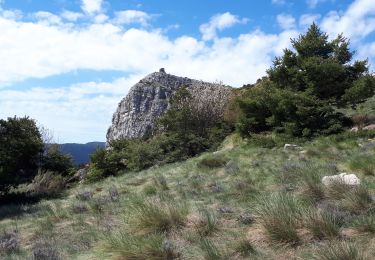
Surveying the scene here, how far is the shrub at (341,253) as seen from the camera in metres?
3.82

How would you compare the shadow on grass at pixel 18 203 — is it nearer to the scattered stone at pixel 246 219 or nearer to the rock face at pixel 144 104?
the scattered stone at pixel 246 219

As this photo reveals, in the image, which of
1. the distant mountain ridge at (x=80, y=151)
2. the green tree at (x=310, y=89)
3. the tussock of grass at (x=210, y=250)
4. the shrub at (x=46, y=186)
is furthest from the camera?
the distant mountain ridge at (x=80, y=151)

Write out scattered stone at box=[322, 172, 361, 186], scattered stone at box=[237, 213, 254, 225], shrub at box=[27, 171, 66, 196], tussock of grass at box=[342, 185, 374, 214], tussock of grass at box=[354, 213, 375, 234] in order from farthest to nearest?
shrub at box=[27, 171, 66, 196]
scattered stone at box=[322, 172, 361, 186]
scattered stone at box=[237, 213, 254, 225]
tussock of grass at box=[342, 185, 374, 214]
tussock of grass at box=[354, 213, 375, 234]

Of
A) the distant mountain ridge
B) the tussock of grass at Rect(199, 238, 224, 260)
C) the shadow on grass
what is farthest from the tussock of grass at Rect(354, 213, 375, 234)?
the distant mountain ridge

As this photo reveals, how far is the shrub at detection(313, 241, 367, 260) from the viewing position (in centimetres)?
382

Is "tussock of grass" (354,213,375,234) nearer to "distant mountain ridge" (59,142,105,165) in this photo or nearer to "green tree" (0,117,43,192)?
"green tree" (0,117,43,192)

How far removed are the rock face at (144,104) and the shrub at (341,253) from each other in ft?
156

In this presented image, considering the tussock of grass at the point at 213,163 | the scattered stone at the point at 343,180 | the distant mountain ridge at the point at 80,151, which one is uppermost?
the distant mountain ridge at the point at 80,151

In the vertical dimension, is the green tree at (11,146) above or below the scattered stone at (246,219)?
above

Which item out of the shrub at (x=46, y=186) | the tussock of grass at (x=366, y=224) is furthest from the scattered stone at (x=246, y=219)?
the shrub at (x=46, y=186)

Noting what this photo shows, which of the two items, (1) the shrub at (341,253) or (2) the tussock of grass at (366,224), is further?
(2) the tussock of grass at (366,224)

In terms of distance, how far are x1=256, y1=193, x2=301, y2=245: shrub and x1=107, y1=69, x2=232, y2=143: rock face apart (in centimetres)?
4612

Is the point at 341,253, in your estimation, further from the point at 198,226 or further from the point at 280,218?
the point at 198,226

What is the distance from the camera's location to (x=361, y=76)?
62.3 ft
